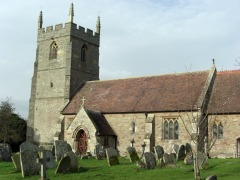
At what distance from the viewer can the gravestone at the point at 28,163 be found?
55.3ft

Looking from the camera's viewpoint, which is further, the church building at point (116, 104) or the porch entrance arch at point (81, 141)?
the porch entrance arch at point (81, 141)

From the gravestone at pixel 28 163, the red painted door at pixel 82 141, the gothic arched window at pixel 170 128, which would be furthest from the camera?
the red painted door at pixel 82 141

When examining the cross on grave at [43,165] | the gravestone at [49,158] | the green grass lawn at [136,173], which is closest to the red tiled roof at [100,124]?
the green grass lawn at [136,173]

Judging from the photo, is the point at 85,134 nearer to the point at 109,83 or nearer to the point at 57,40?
the point at 109,83

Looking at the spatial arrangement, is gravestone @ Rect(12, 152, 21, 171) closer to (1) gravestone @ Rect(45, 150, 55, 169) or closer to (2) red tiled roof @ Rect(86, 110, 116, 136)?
(1) gravestone @ Rect(45, 150, 55, 169)

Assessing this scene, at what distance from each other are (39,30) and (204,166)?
28.7 m

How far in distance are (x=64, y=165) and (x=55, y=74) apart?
23.2m

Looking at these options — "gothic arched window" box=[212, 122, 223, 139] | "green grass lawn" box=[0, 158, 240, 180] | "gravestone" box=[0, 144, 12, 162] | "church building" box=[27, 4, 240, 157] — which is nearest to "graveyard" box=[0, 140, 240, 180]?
"green grass lawn" box=[0, 158, 240, 180]

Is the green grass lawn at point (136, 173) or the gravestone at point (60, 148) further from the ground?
the gravestone at point (60, 148)

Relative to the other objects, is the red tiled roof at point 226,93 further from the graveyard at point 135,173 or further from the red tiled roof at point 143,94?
the graveyard at point 135,173

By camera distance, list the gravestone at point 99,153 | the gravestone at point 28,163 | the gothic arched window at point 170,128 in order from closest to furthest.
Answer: the gravestone at point 28,163, the gravestone at point 99,153, the gothic arched window at point 170,128

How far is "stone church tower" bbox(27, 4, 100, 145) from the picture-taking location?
38.5m

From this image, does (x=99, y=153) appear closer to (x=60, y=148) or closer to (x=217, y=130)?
(x=60, y=148)

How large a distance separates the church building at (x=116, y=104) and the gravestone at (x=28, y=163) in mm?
11088
